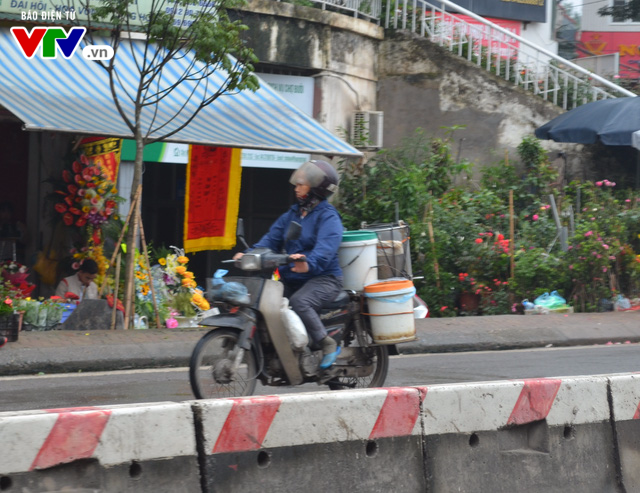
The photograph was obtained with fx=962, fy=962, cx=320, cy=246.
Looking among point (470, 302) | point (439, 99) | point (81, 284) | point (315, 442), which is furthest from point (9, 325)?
point (439, 99)

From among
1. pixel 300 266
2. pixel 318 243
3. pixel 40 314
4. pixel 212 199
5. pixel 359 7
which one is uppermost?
pixel 359 7

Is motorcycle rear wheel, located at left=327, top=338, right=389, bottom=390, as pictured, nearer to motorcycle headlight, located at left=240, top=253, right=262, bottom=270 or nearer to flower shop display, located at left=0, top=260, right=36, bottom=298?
motorcycle headlight, located at left=240, top=253, right=262, bottom=270

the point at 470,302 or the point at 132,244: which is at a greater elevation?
the point at 132,244

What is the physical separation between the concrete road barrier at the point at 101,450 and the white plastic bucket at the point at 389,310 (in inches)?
112

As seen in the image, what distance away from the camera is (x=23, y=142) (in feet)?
45.0

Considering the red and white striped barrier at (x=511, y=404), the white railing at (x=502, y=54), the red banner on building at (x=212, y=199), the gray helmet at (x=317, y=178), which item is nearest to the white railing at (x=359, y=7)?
the white railing at (x=502, y=54)

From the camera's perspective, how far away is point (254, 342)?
19.1 ft

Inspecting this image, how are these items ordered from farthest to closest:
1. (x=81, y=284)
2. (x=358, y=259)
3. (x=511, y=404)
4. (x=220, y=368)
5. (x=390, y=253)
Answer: (x=81, y=284) < (x=390, y=253) < (x=358, y=259) < (x=220, y=368) < (x=511, y=404)

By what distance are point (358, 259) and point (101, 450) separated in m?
3.25

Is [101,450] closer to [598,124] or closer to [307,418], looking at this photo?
[307,418]

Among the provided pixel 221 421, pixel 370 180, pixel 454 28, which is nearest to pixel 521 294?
pixel 370 180

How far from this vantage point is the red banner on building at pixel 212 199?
12.8 m

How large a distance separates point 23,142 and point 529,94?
8.46 m

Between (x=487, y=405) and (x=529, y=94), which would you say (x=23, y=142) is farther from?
(x=487, y=405)
